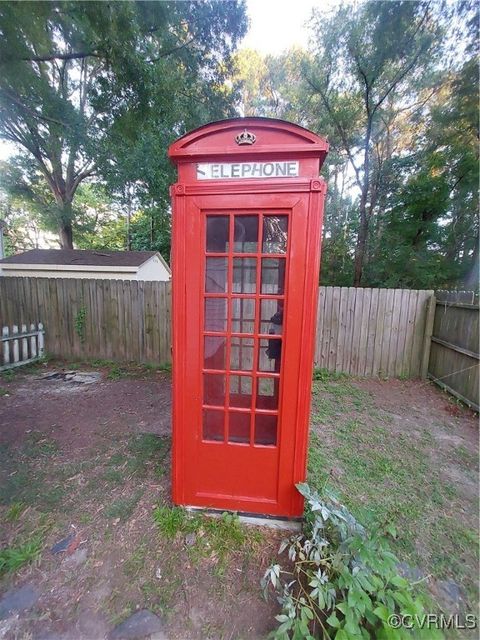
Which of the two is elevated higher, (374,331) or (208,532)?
(374,331)

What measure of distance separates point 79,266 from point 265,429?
11385 millimetres

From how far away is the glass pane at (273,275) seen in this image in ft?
6.19

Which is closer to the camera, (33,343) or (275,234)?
(275,234)

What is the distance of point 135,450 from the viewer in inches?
122

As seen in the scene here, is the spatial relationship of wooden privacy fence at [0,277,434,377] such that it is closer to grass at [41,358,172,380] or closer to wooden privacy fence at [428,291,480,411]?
grass at [41,358,172,380]

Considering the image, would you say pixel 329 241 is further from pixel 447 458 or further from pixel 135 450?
pixel 135 450

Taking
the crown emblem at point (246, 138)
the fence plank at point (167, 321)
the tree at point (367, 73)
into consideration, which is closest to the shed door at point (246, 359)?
the crown emblem at point (246, 138)

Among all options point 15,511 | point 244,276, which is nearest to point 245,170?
point 244,276

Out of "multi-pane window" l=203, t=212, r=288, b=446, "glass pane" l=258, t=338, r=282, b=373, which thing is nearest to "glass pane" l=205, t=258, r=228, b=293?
"multi-pane window" l=203, t=212, r=288, b=446

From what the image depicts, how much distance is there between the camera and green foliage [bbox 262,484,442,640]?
130 cm

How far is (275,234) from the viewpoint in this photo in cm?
186

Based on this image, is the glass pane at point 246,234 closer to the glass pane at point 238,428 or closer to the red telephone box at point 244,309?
the red telephone box at point 244,309

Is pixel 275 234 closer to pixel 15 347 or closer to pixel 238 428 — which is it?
pixel 238 428

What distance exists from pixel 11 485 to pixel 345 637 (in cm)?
282
